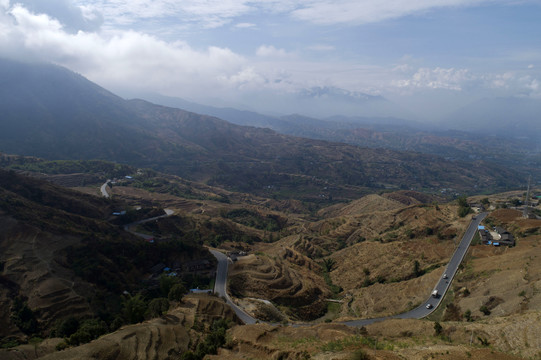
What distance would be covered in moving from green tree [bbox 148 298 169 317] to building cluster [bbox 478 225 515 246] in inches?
1903

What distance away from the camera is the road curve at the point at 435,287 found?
40656 millimetres

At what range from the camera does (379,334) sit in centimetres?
3212

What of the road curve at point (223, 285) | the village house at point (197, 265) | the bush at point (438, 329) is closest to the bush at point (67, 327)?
the road curve at point (223, 285)

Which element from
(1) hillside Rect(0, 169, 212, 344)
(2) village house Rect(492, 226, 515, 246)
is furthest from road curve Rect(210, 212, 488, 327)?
(1) hillside Rect(0, 169, 212, 344)

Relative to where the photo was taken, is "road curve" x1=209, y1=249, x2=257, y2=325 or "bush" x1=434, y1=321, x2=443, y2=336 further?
"road curve" x1=209, y1=249, x2=257, y2=325

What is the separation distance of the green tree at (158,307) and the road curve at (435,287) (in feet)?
29.7

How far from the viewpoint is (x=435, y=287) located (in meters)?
45.3

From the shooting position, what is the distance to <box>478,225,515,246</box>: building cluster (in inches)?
2021

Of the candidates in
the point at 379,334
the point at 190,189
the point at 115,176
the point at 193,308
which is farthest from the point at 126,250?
the point at 115,176

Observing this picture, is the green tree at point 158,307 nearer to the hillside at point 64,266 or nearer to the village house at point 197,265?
the hillside at point 64,266

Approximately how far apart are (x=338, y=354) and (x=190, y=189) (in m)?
119

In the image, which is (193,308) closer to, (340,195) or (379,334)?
(379,334)

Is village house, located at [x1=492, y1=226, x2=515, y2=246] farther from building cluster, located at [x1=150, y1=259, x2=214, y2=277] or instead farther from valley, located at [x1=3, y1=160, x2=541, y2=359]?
building cluster, located at [x1=150, y1=259, x2=214, y2=277]

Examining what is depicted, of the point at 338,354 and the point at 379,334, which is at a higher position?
the point at 338,354
